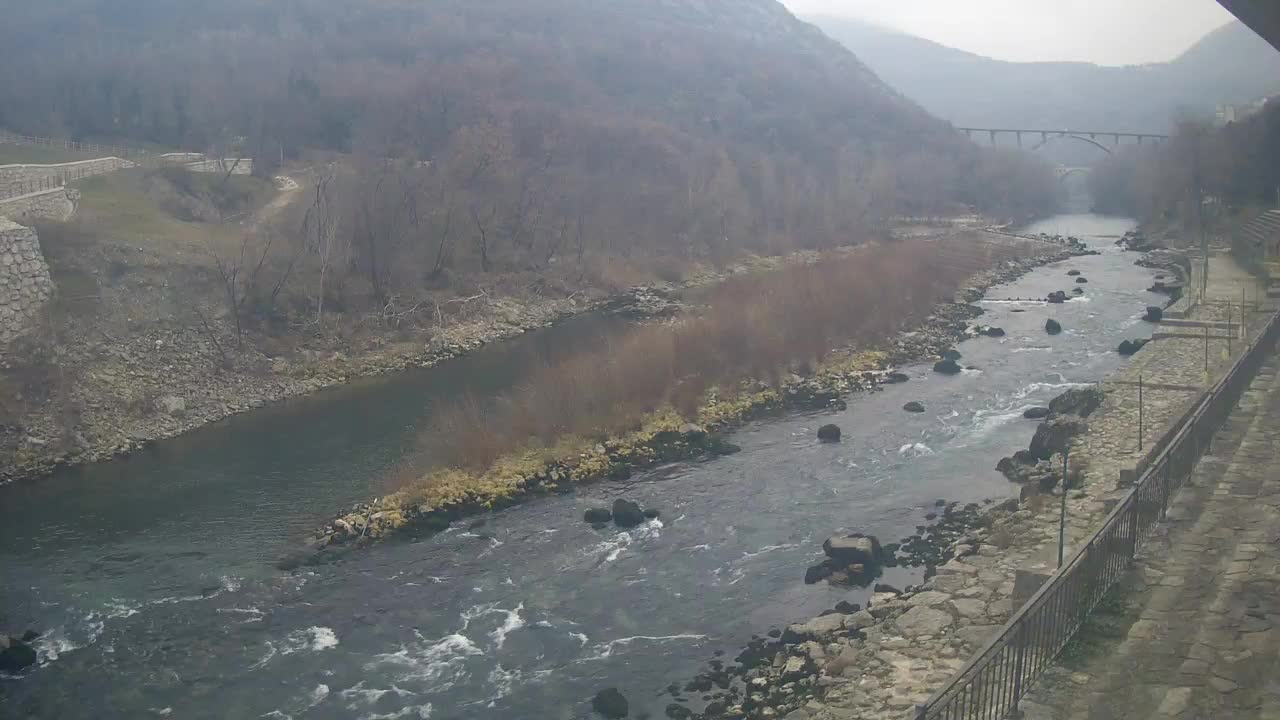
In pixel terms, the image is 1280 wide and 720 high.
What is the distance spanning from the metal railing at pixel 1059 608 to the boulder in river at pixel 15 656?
8.85 metres

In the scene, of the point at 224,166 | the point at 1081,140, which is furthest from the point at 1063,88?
the point at 224,166

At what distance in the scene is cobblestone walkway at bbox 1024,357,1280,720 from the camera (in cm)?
553

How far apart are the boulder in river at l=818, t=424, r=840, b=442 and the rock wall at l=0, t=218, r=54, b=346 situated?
588 inches

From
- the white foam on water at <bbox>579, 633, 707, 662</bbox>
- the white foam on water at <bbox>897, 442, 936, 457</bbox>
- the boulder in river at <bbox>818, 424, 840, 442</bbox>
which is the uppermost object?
the boulder in river at <bbox>818, 424, 840, 442</bbox>

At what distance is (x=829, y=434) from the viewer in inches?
644

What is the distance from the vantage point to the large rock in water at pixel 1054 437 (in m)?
14.5

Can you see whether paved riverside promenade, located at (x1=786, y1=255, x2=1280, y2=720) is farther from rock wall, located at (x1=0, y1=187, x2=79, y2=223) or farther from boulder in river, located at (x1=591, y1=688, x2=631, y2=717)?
rock wall, located at (x1=0, y1=187, x2=79, y2=223)

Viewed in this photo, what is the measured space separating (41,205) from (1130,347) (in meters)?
24.6

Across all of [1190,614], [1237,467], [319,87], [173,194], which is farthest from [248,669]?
[319,87]

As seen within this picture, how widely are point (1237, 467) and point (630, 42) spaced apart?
72856 mm

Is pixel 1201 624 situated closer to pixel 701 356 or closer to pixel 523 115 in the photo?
pixel 701 356

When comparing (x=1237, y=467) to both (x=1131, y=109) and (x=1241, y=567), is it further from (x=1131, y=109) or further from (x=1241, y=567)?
(x=1131, y=109)

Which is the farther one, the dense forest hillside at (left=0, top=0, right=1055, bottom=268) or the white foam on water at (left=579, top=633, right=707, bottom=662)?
the dense forest hillside at (left=0, top=0, right=1055, bottom=268)

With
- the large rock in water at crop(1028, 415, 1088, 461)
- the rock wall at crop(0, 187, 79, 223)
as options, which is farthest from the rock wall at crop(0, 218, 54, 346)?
the large rock in water at crop(1028, 415, 1088, 461)
